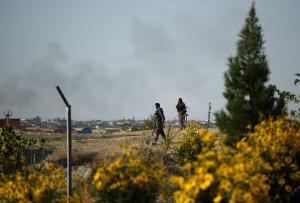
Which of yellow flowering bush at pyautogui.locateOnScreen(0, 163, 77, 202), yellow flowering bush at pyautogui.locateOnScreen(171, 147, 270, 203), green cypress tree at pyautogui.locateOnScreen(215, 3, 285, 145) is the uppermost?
green cypress tree at pyautogui.locateOnScreen(215, 3, 285, 145)

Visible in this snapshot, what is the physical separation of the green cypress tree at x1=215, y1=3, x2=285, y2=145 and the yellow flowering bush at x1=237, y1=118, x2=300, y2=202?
193 centimetres

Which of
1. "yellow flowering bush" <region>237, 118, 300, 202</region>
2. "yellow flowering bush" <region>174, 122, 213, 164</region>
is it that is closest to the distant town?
"yellow flowering bush" <region>174, 122, 213, 164</region>

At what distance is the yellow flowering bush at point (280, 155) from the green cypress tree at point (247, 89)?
1.93 m

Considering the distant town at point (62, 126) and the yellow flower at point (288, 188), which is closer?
the yellow flower at point (288, 188)

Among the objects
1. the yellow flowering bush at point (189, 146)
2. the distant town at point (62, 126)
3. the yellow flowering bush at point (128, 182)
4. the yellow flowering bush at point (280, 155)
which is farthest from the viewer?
the distant town at point (62, 126)

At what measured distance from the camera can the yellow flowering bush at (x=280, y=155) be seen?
29.4ft

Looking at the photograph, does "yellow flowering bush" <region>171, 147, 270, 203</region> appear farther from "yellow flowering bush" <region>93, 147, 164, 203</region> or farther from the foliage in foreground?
"yellow flowering bush" <region>93, 147, 164, 203</region>

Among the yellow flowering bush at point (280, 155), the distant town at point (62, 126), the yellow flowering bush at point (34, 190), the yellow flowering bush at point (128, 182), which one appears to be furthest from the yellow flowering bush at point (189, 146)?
the yellow flowering bush at point (128, 182)

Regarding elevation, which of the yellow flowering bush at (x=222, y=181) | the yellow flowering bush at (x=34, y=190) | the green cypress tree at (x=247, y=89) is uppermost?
the green cypress tree at (x=247, y=89)

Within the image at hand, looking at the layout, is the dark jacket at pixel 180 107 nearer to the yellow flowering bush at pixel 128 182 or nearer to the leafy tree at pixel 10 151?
the leafy tree at pixel 10 151

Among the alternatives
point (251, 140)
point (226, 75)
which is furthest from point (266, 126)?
point (226, 75)

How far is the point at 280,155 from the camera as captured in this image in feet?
30.3

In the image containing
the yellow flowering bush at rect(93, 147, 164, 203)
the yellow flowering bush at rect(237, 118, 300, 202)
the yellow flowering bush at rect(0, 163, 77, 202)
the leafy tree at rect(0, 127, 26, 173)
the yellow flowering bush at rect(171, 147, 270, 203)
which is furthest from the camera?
the leafy tree at rect(0, 127, 26, 173)

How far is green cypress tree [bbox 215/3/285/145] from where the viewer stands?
11428mm
